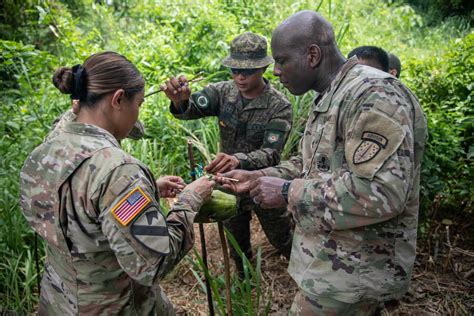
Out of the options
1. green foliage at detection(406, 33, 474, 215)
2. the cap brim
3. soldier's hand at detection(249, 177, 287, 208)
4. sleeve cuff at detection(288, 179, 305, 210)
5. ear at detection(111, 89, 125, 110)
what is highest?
ear at detection(111, 89, 125, 110)

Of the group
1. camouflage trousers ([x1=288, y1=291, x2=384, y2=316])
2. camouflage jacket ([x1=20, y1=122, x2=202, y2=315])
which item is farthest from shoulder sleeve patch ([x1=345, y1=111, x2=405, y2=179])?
camouflage jacket ([x1=20, y1=122, x2=202, y2=315])

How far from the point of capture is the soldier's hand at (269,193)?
1890mm

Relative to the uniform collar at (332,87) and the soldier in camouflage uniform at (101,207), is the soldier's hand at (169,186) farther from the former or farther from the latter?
the uniform collar at (332,87)

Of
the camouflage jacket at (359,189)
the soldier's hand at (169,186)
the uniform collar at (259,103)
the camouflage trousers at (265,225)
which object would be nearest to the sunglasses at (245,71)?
the uniform collar at (259,103)

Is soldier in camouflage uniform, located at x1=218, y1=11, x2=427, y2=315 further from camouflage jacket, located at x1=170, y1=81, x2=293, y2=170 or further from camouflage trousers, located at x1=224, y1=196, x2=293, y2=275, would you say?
camouflage trousers, located at x1=224, y1=196, x2=293, y2=275

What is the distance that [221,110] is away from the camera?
3.35 m

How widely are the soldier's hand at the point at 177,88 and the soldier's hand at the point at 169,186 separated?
804 millimetres

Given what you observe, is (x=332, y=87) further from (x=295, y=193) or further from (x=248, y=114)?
(x=248, y=114)

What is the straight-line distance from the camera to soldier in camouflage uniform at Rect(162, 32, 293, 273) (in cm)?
311

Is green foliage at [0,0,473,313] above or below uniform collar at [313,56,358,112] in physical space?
below

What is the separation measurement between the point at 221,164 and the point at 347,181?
131cm

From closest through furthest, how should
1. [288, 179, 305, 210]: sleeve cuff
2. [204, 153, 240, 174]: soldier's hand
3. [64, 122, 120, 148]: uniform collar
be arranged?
[64, 122, 120, 148]: uniform collar < [288, 179, 305, 210]: sleeve cuff < [204, 153, 240, 174]: soldier's hand

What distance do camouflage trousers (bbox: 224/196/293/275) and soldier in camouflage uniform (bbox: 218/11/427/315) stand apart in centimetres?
121

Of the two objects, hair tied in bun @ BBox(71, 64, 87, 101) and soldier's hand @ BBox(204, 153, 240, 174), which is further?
soldier's hand @ BBox(204, 153, 240, 174)
